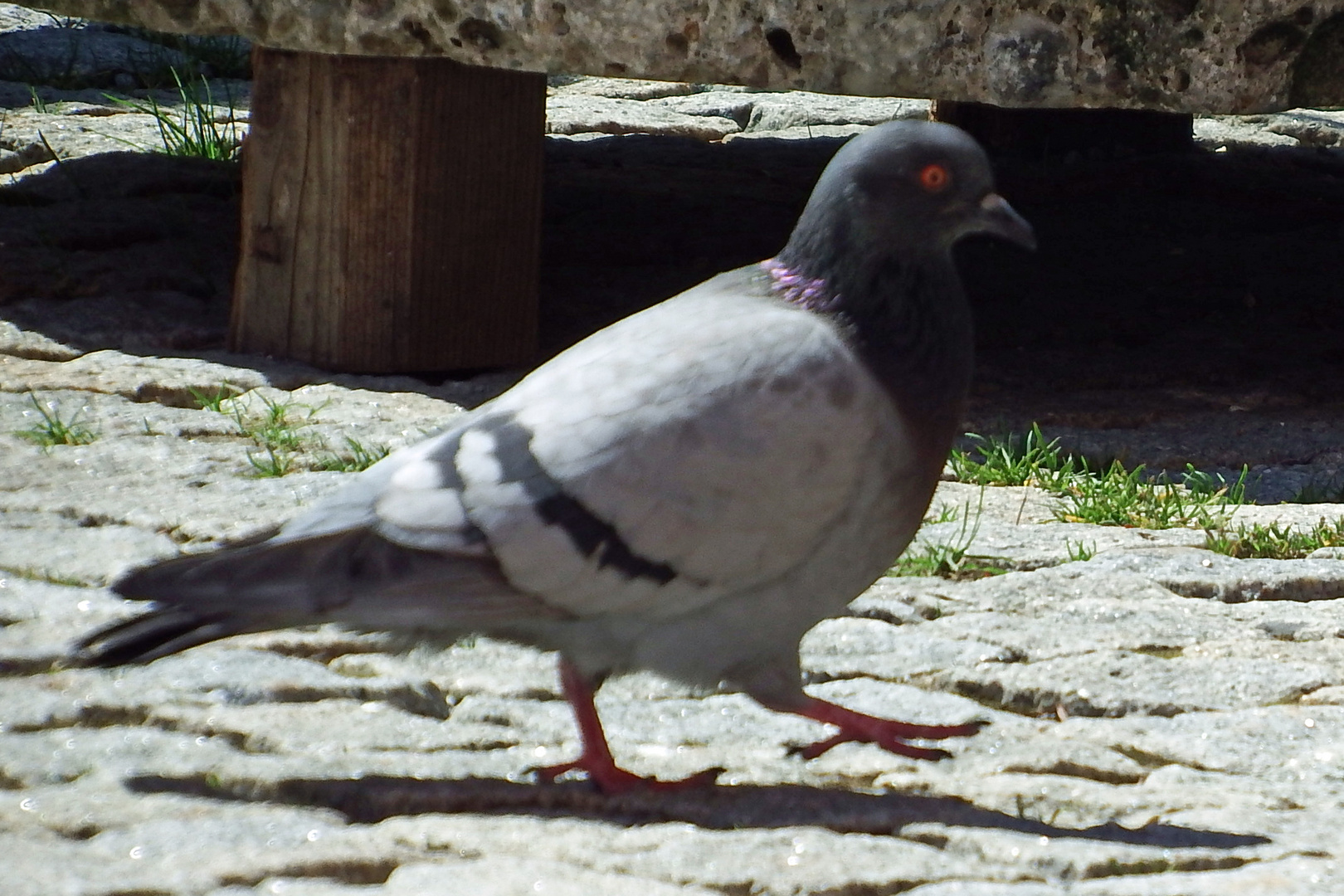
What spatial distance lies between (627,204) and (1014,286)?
60.8 inches

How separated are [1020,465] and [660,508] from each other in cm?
187

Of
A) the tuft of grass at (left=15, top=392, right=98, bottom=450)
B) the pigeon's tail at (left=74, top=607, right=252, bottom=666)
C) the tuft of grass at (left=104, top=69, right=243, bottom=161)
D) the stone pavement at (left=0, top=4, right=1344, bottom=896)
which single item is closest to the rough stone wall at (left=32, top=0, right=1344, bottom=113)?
the stone pavement at (left=0, top=4, right=1344, bottom=896)

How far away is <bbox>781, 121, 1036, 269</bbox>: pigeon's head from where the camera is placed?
2268mm

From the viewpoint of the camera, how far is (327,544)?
2070 mm

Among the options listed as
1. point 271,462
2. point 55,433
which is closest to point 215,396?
point 55,433

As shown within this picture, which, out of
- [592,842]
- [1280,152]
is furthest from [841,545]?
[1280,152]

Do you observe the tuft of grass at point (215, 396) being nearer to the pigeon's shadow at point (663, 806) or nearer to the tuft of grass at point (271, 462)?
the tuft of grass at point (271, 462)

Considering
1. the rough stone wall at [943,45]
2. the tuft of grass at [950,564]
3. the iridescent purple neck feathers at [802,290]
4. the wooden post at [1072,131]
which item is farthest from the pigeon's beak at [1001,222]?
the wooden post at [1072,131]

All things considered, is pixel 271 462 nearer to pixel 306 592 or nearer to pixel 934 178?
pixel 306 592

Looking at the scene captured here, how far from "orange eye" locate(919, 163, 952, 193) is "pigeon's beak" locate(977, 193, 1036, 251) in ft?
0.22

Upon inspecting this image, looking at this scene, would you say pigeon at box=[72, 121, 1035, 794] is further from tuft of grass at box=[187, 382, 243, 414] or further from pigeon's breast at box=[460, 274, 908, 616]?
tuft of grass at box=[187, 382, 243, 414]

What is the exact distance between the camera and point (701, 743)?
244cm

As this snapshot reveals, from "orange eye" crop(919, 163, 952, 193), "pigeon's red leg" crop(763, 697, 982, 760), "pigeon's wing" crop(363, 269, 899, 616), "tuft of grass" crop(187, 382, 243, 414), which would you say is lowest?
"pigeon's red leg" crop(763, 697, 982, 760)

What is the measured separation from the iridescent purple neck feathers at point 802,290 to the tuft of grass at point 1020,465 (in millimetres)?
1450
